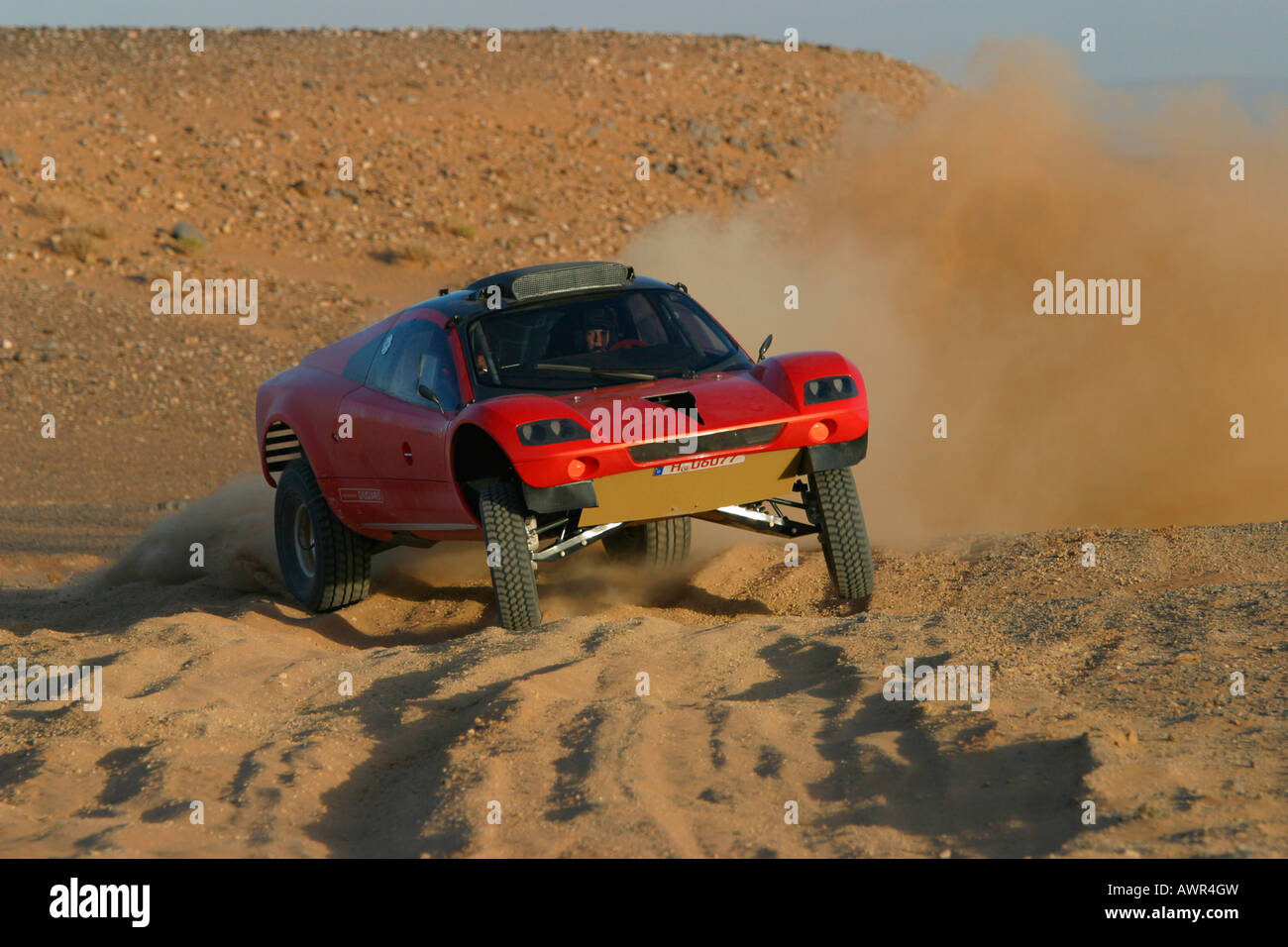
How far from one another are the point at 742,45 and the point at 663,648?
4245cm

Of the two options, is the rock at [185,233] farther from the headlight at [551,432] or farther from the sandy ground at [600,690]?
the headlight at [551,432]

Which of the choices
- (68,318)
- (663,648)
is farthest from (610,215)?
(663,648)

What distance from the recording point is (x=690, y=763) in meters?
5.04

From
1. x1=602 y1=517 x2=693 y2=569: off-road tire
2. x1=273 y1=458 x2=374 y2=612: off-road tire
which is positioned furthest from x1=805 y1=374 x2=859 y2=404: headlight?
x1=273 y1=458 x2=374 y2=612: off-road tire

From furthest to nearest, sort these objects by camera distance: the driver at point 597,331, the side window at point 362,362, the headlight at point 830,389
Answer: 1. the side window at point 362,362
2. the driver at point 597,331
3. the headlight at point 830,389

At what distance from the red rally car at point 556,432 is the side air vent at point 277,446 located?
27 centimetres

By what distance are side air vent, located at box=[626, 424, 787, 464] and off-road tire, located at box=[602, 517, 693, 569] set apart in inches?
85.7

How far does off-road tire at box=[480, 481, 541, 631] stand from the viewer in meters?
7.22

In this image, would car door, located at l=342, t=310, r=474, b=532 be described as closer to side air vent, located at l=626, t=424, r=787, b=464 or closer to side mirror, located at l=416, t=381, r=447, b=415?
side mirror, located at l=416, t=381, r=447, b=415

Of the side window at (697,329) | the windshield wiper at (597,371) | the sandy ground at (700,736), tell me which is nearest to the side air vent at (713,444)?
the windshield wiper at (597,371)

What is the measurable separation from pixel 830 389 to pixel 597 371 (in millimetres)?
1230

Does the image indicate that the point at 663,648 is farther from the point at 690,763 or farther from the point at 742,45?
the point at 742,45

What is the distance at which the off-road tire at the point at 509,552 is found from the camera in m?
7.22
